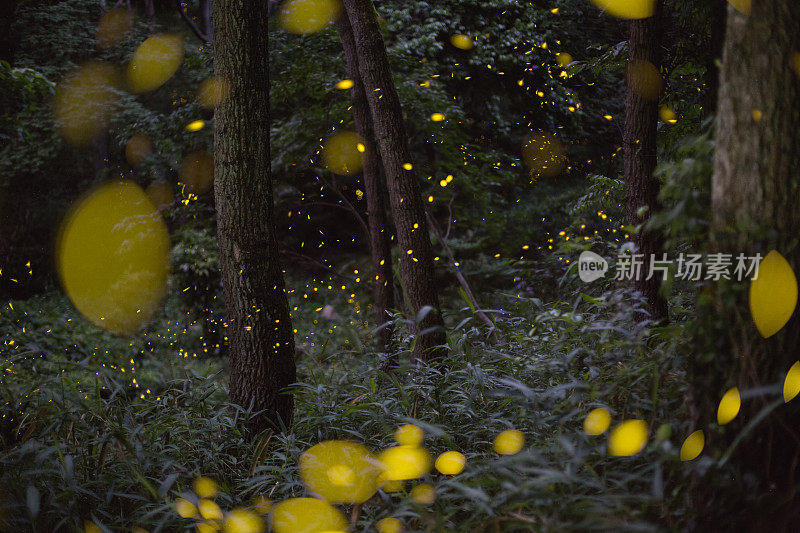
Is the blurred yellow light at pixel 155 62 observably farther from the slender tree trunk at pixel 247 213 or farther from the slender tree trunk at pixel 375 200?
the slender tree trunk at pixel 247 213

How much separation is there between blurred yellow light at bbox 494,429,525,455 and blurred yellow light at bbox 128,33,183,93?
37.2 ft

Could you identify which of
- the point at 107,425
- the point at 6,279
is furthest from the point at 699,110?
the point at 6,279

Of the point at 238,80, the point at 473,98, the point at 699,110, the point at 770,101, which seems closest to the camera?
the point at 770,101

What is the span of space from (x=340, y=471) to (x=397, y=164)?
105 inches

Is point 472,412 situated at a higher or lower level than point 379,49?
lower

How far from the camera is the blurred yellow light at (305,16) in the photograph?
267 inches

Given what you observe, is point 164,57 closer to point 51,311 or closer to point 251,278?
point 51,311

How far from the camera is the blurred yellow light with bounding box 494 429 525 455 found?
91.5 inches

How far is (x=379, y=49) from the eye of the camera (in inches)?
172

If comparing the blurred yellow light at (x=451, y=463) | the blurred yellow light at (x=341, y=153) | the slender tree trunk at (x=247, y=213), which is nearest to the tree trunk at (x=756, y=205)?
the blurred yellow light at (x=451, y=463)

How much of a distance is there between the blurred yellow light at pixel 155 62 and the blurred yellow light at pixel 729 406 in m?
12.0

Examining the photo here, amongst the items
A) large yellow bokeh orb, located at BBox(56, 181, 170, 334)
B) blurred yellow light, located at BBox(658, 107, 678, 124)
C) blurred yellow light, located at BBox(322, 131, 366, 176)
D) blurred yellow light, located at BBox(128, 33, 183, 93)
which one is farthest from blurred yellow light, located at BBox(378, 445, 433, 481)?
blurred yellow light, located at BBox(128, 33, 183, 93)

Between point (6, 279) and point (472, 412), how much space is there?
12.4m

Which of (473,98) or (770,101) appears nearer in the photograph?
Answer: (770,101)
